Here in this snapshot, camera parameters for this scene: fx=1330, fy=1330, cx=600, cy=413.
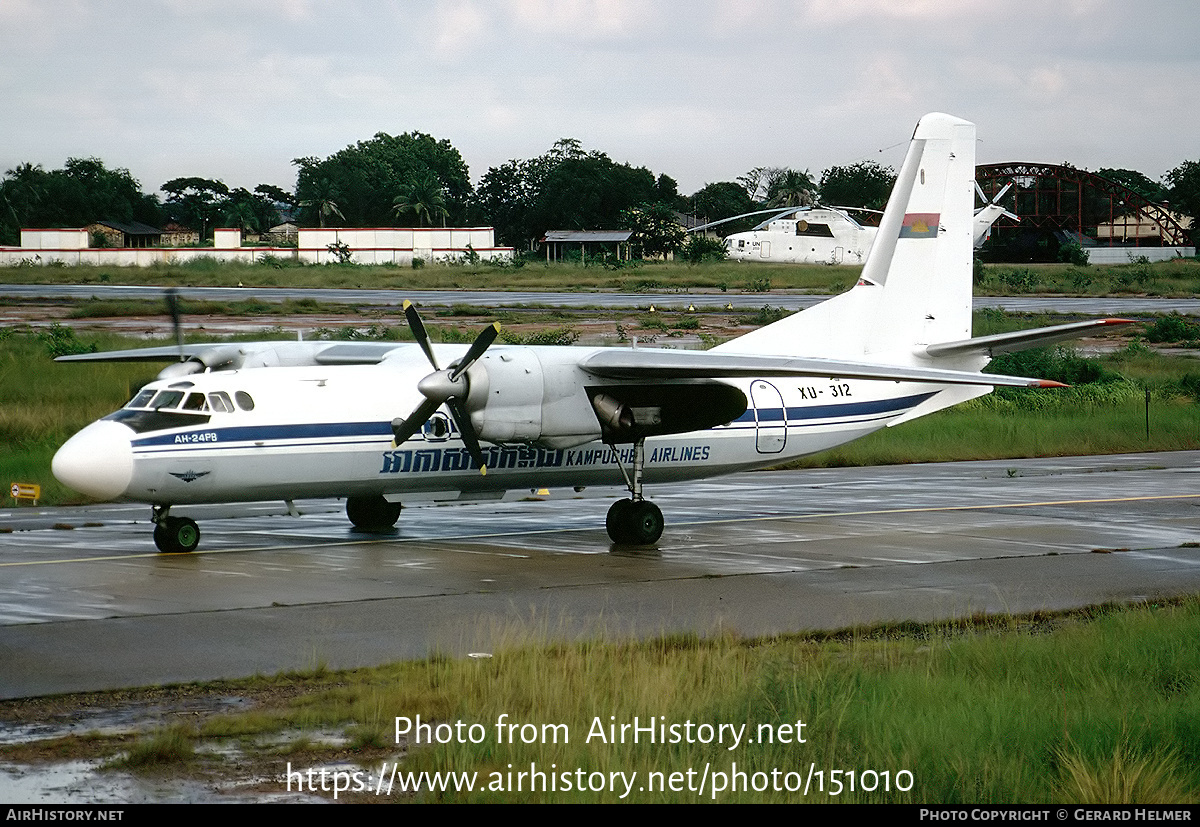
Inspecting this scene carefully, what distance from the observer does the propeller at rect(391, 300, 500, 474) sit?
18.4 meters

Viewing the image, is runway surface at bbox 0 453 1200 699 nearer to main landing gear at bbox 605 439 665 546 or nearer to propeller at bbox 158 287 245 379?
main landing gear at bbox 605 439 665 546

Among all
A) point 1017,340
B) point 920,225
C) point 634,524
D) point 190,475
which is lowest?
point 634,524

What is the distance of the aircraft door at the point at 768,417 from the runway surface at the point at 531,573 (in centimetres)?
140

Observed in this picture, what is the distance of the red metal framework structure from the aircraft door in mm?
110049

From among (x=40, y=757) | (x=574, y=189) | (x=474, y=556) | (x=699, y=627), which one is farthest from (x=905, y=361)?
(x=574, y=189)

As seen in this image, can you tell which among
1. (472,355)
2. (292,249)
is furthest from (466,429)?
(292,249)

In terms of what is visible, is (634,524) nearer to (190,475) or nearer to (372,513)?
(372,513)

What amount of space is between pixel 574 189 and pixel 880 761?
137918 mm

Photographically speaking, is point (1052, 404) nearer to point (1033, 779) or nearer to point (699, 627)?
point (699, 627)

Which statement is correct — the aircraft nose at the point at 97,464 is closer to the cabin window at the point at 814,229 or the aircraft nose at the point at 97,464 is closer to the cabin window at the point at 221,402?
the cabin window at the point at 221,402

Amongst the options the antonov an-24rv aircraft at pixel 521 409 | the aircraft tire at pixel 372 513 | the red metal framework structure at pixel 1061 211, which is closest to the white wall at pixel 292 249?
the red metal framework structure at pixel 1061 211

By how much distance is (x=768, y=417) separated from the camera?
22.3 meters

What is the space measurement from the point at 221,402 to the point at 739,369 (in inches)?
286

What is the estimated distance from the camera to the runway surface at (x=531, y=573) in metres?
13.4
